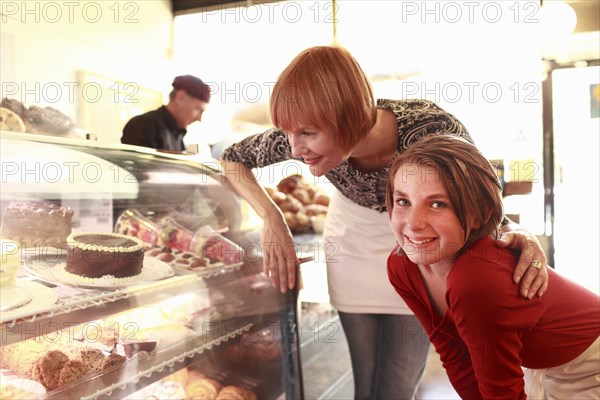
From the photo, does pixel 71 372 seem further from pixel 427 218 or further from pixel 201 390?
pixel 427 218

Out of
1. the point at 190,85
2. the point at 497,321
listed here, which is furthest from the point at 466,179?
the point at 190,85

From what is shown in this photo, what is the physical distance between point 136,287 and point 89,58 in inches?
73.9

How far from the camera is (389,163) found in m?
1.59

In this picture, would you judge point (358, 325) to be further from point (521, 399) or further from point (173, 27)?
point (173, 27)

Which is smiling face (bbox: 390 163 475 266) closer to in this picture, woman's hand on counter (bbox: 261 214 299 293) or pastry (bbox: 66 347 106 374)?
woman's hand on counter (bbox: 261 214 299 293)

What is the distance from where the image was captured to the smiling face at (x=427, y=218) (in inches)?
45.1

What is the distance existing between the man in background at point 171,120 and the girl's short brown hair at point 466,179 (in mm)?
1685

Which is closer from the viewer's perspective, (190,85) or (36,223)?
(36,223)

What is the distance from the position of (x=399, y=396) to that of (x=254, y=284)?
0.75m

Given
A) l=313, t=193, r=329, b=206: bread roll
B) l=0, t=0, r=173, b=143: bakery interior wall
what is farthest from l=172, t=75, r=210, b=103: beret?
l=313, t=193, r=329, b=206: bread roll

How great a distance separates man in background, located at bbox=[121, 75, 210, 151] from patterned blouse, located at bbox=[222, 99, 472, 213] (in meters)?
0.77

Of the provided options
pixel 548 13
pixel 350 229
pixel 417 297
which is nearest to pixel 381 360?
pixel 350 229

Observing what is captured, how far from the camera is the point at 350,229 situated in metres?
1.96

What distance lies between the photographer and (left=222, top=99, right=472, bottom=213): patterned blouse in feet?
4.77
